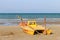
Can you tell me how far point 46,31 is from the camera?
2114 cm

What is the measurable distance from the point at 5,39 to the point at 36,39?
2.49m

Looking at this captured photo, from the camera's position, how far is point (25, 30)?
22.8 metres

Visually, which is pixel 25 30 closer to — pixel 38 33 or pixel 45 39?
pixel 38 33

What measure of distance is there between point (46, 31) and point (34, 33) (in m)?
1.15

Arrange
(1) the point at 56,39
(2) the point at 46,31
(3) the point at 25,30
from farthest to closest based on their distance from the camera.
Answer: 1. (3) the point at 25,30
2. (2) the point at 46,31
3. (1) the point at 56,39

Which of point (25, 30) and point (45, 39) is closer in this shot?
point (45, 39)

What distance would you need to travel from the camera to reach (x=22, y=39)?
1808 cm

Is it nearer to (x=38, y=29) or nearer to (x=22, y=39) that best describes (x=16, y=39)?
(x=22, y=39)

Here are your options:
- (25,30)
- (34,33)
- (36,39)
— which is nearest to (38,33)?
(34,33)

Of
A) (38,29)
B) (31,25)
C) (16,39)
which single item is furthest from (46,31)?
(16,39)

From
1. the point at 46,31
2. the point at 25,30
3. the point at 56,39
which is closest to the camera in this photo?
the point at 56,39

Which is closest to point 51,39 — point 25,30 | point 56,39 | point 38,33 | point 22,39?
point 56,39

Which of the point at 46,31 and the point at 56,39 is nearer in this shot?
the point at 56,39

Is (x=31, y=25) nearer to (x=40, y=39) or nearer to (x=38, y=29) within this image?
(x=38, y=29)
